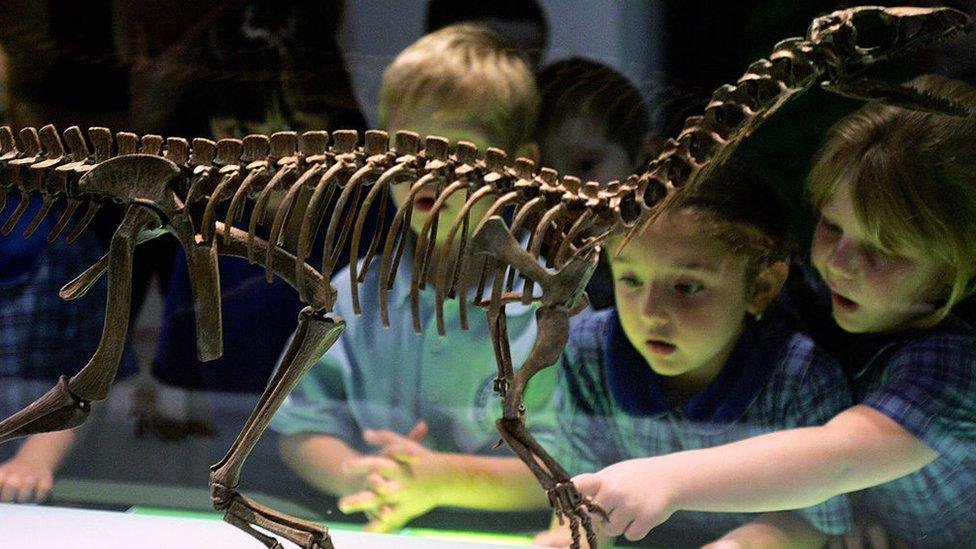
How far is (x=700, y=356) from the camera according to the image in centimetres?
256

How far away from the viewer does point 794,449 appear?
8.17 feet

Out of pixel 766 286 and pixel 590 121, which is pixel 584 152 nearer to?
pixel 590 121

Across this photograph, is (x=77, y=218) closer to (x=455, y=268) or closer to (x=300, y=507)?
(x=300, y=507)

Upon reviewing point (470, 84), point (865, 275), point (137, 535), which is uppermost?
point (470, 84)

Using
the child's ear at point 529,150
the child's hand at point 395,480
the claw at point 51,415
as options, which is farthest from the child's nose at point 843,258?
the claw at point 51,415

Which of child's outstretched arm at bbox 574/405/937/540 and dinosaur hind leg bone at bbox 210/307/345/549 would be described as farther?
child's outstretched arm at bbox 574/405/937/540

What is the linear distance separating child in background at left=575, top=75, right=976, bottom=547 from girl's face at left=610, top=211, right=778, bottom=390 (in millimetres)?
206

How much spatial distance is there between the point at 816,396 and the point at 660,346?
1.30ft

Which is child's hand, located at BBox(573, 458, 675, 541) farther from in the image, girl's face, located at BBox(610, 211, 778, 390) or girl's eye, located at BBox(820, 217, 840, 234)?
girl's eye, located at BBox(820, 217, 840, 234)

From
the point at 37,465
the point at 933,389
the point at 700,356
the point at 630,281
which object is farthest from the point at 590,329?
the point at 37,465

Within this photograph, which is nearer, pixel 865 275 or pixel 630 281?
pixel 865 275

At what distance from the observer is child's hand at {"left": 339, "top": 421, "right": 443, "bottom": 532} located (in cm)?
282

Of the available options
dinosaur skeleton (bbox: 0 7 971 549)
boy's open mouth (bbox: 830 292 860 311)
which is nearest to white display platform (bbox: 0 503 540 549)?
dinosaur skeleton (bbox: 0 7 971 549)

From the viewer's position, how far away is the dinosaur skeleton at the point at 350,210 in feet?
5.83
